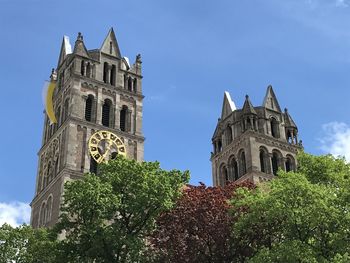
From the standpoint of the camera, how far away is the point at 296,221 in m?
26.4

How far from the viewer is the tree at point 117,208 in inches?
1121

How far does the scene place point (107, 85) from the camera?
5441 cm

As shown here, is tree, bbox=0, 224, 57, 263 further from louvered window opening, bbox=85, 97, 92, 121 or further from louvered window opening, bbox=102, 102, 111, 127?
louvered window opening, bbox=102, 102, 111, 127

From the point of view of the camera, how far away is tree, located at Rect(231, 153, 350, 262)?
25381 millimetres

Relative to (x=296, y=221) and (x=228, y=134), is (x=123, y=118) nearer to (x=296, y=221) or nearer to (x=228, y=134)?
(x=228, y=134)

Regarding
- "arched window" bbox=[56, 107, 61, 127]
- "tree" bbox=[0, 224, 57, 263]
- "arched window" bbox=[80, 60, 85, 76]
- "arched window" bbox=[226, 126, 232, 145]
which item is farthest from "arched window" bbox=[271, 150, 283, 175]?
"tree" bbox=[0, 224, 57, 263]

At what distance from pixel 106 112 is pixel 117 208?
24.9 m

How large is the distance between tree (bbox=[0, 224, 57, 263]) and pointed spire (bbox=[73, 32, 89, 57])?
25.6 meters

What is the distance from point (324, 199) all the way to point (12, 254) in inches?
691

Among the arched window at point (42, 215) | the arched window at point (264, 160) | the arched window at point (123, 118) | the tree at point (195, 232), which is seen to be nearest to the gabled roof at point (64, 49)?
the arched window at point (123, 118)

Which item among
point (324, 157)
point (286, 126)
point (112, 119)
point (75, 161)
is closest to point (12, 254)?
point (75, 161)

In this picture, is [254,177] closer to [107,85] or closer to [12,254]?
[107,85]

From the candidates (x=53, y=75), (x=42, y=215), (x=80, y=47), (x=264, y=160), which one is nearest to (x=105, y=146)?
(x=42, y=215)

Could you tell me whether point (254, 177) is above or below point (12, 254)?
above
